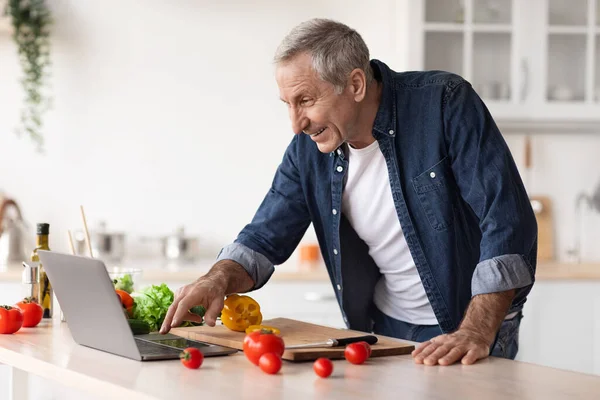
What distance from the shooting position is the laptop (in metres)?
1.60

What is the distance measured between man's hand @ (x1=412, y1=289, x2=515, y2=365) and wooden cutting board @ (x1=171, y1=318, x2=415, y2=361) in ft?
0.27

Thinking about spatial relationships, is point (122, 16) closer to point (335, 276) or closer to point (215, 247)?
point (215, 247)

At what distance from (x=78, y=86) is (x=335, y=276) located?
2.26m

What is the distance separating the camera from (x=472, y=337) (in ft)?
5.66

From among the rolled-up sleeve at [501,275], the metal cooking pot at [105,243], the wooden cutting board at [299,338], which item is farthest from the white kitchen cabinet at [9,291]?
the rolled-up sleeve at [501,275]

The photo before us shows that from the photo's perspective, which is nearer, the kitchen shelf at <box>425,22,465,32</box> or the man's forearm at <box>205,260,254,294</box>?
the man's forearm at <box>205,260,254,294</box>

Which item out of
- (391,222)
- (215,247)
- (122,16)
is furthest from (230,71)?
(391,222)

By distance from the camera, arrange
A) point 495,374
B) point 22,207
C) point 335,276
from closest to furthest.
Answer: point 495,374, point 335,276, point 22,207

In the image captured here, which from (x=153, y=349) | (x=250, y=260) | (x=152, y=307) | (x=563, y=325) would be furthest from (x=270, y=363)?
(x=563, y=325)

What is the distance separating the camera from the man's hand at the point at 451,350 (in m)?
1.63

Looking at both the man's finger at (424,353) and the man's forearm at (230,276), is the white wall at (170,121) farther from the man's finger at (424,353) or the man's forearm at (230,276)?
the man's finger at (424,353)

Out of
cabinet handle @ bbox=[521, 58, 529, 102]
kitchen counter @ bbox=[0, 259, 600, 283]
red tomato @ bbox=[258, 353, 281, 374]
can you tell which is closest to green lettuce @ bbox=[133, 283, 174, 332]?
red tomato @ bbox=[258, 353, 281, 374]

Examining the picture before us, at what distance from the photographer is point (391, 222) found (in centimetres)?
219

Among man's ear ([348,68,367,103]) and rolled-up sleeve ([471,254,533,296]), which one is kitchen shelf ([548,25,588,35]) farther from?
rolled-up sleeve ([471,254,533,296])
